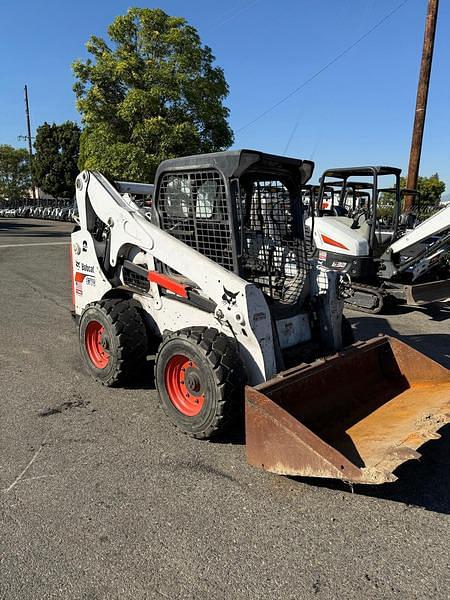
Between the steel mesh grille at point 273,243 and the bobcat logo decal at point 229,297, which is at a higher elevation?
the steel mesh grille at point 273,243

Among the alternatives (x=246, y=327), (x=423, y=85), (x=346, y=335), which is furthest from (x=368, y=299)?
(x=423, y=85)

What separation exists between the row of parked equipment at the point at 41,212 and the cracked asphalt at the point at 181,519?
33.2 metres

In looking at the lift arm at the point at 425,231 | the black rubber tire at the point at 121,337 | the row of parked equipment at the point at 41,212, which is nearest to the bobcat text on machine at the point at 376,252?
the lift arm at the point at 425,231

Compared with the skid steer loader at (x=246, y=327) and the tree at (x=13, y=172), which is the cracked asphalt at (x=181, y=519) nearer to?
the skid steer loader at (x=246, y=327)

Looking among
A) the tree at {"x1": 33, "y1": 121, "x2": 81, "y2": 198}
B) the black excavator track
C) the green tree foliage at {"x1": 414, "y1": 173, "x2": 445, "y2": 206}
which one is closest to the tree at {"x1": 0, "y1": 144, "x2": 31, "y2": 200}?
the tree at {"x1": 33, "y1": 121, "x2": 81, "y2": 198}

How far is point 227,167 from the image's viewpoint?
3.67 metres

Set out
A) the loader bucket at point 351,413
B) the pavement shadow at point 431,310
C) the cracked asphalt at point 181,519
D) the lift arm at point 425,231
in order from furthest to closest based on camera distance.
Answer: the pavement shadow at point 431,310 → the lift arm at point 425,231 → the loader bucket at point 351,413 → the cracked asphalt at point 181,519

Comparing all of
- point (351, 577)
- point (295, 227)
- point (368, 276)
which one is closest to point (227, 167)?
point (295, 227)

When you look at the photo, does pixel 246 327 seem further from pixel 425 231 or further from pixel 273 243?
pixel 425 231

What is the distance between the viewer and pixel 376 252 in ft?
29.6

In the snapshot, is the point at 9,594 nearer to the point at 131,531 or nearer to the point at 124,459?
the point at 131,531

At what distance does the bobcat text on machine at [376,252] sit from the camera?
27.0 ft

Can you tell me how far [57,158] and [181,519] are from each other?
47276 millimetres

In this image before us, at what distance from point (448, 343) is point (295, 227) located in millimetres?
3330
